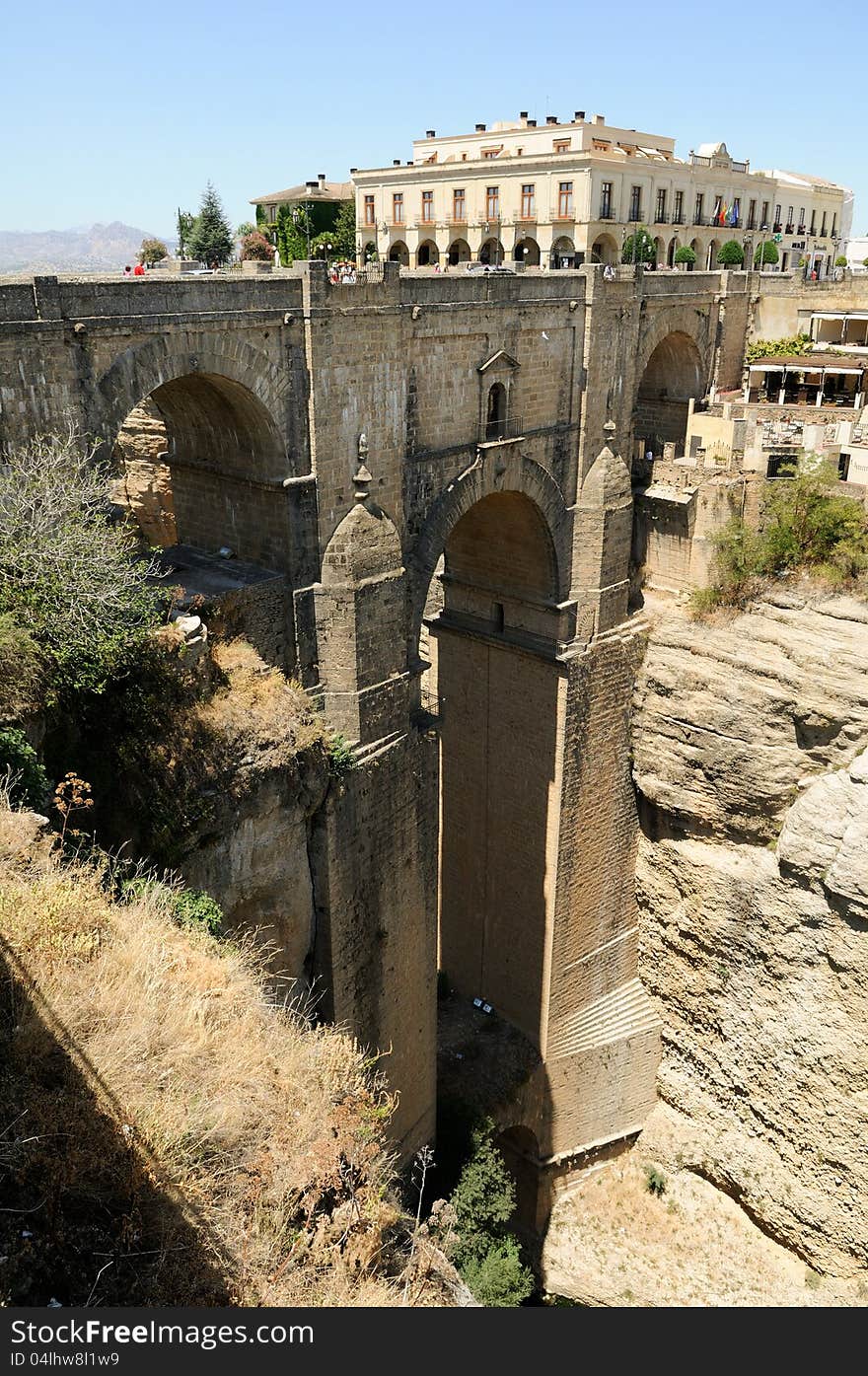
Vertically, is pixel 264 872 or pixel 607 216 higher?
pixel 607 216

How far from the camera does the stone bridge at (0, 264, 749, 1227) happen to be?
12211 mm

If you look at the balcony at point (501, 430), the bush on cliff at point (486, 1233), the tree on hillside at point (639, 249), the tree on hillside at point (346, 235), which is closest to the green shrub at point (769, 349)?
the tree on hillside at point (639, 249)

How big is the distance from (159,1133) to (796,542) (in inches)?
670

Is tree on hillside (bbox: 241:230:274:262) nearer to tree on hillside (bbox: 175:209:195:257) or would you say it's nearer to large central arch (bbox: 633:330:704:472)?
tree on hillside (bbox: 175:209:195:257)

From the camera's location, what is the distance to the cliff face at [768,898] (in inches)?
719

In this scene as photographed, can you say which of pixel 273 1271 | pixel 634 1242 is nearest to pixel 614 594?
pixel 634 1242

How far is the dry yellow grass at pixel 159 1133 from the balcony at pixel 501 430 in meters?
9.71

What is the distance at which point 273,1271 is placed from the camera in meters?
6.54

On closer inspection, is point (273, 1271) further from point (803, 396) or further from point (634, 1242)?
point (803, 396)

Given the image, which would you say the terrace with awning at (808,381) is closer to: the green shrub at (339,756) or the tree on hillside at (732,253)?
the tree on hillside at (732,253)

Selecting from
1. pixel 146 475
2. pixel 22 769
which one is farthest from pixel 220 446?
pixel 22 769

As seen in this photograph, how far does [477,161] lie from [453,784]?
A: 28854 millimetres

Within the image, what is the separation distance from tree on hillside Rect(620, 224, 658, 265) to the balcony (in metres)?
20.4

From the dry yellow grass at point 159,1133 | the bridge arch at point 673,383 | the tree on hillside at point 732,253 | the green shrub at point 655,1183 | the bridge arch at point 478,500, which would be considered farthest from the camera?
the tree on hillside at point 732,253
